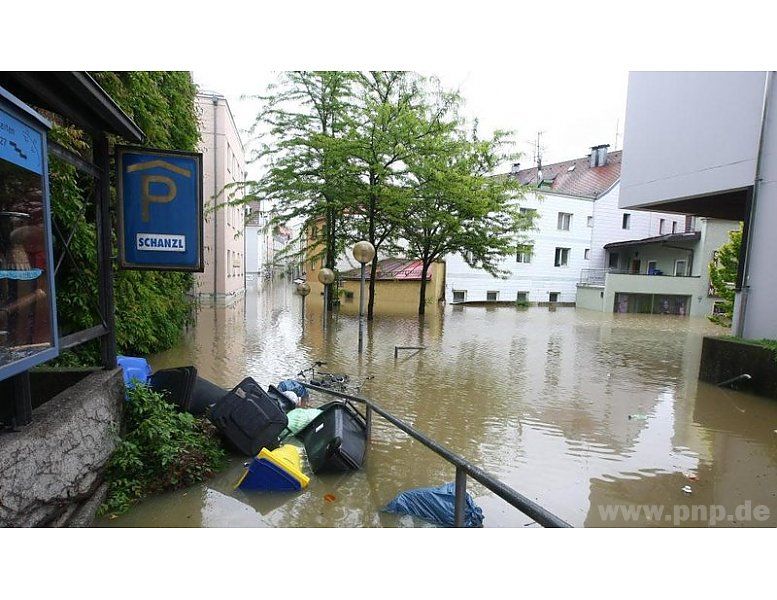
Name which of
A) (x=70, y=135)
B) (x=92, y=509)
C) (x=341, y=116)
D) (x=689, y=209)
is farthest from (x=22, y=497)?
(x=341, y=116)

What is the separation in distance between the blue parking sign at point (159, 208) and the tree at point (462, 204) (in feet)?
41.1

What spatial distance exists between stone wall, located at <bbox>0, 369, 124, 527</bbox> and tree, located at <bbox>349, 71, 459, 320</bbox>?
13141mm

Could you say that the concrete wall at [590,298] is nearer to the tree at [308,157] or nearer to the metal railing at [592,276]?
the metal railing at [592,276]

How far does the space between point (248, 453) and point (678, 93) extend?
11110 mm

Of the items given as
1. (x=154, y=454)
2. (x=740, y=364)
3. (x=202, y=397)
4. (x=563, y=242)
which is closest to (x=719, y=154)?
(x=740, y=364)

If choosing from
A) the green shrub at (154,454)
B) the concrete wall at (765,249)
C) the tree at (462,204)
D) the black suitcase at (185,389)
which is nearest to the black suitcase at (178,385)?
the black suitcase at (185,389)

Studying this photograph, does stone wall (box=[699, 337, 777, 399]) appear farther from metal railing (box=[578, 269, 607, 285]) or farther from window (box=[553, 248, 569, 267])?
metal railing (box=[578, 269, 607, 285])

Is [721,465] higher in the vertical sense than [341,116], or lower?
lower

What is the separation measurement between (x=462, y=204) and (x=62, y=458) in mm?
15985

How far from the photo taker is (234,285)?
94.3 feet

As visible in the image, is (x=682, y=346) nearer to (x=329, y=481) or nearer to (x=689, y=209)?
(x=689, y=209)

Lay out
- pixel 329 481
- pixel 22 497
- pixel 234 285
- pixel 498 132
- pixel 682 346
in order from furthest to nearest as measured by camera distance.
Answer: pixel 234 285
pixel 498 132
pixel 682 346
pixel 329 481
pixel 22 497

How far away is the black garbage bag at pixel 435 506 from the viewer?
137 inches

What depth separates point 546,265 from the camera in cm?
3056
